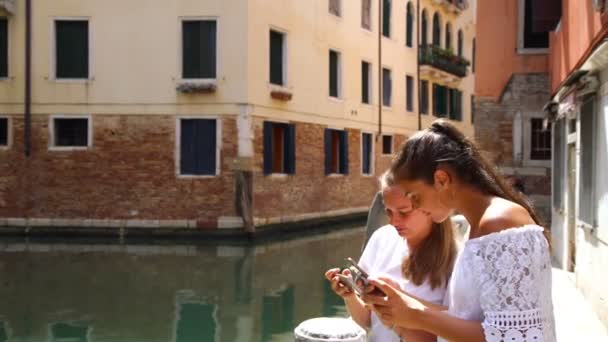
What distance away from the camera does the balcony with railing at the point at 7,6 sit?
52.3ft

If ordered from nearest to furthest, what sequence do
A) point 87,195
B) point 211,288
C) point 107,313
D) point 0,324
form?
1. point 0,324
2. point 107,313
3. point 211,288
4. point 87,195

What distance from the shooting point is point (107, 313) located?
798 centimetres

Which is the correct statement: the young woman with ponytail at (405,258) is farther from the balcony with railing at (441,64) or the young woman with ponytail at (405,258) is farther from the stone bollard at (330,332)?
the balcony with railing at (441,64)

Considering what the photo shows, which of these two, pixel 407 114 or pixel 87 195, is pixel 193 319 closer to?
pixel 87 195

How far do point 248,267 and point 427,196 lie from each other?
9954 mm

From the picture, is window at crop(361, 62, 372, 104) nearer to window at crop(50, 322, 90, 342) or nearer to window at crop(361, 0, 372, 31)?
window at crop(361, 0, 372, 31)

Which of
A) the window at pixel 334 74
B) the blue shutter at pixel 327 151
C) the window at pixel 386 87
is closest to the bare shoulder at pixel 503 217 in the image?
the blue shutter at pixel 327 151

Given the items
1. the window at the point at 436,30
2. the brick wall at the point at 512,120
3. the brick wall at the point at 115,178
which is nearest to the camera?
the brick wall at the point at 512,120

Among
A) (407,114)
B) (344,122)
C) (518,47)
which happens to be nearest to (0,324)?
(518,47)

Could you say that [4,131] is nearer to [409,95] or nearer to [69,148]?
[69,148]

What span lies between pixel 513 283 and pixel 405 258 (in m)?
0.72

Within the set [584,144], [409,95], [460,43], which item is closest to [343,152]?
[409,95]

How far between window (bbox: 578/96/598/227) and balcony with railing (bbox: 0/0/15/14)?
12523 millimetres

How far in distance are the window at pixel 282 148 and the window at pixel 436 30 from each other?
11.6m
